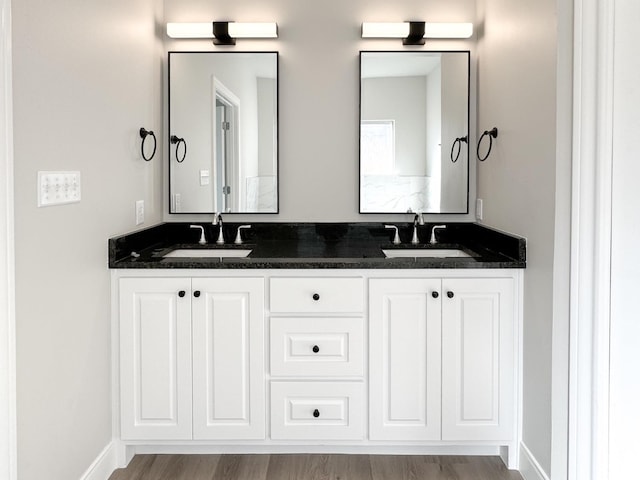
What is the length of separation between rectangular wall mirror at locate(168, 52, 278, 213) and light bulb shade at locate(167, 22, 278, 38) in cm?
9

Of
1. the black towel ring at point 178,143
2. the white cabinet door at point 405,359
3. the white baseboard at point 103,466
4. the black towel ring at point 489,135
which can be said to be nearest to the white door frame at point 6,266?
the white baseboard at point 103,466

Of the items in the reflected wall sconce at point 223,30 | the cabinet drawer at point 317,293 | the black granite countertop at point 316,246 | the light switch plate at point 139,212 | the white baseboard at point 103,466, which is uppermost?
the reflected wall sconce at point 223,30

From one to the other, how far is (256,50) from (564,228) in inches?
72.3

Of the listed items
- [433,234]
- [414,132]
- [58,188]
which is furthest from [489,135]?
[58,188]

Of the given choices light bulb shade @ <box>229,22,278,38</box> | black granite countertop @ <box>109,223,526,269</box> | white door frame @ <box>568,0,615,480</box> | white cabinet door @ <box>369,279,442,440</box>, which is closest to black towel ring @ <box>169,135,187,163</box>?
black granite countertop @ <box>109,223,526,269</box>

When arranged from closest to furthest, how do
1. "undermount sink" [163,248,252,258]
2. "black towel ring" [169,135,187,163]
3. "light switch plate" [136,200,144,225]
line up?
1. "light switch plate" [136,200,144,225]
2. "undermount sink" [163,248,252,258]
3. "black towel ring" [169,135,187,163]

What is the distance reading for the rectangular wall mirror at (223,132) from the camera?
3.14 metres

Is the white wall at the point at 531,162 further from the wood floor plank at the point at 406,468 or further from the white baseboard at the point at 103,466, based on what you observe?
the white baseboard at the point at 103,466

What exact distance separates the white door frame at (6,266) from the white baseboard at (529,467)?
5.78 ft

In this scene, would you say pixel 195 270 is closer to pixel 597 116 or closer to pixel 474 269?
pixel 474 269

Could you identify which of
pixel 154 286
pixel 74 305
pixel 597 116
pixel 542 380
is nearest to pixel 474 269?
pixel 542 380

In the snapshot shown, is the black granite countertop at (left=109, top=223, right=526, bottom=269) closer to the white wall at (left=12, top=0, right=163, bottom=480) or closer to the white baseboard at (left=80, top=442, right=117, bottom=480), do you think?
the white wall at (left=12, top=0, right=163, bottom=480)

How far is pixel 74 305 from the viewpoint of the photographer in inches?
84.4

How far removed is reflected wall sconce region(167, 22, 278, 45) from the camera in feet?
10.1
